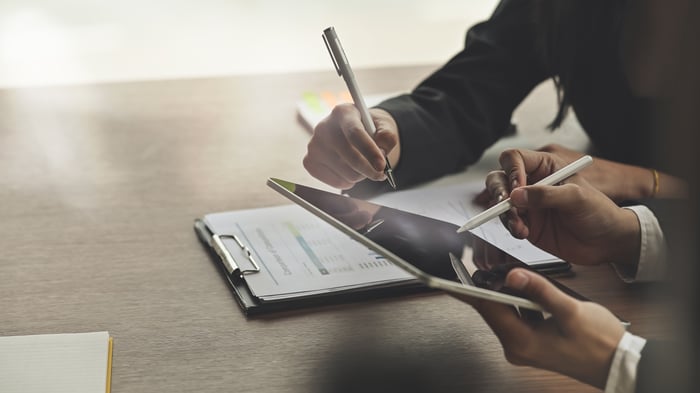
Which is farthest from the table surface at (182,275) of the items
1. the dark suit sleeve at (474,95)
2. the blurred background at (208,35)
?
the blurred background at (208,35)

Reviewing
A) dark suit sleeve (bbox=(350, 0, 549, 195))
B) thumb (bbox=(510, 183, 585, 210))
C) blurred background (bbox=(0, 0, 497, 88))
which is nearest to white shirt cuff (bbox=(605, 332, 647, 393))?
thumb (bbox=(510, 183, 585, 210))

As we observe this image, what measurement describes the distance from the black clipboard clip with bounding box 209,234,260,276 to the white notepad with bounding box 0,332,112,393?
0.55 ft

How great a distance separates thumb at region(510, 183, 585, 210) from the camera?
90cm

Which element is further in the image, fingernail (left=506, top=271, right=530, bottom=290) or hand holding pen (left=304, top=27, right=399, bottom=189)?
hand holding pen (left=304, top=27, right=399, bottom=189)

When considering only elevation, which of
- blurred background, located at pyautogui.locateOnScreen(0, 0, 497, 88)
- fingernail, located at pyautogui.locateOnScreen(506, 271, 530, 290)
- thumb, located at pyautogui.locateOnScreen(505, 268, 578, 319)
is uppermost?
blurred background, located at pyautogui.locateOnScreen(0, 0, 497, 88)

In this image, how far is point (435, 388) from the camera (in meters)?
0.76

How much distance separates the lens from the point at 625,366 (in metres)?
0.69

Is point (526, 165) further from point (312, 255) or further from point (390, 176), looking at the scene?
point (312, 255)

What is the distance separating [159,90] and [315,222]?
661mm

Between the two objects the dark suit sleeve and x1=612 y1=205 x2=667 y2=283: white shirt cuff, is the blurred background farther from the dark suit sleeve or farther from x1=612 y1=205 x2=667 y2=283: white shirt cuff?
x1=612 y1=205 x2=667 y2=283: white shirt cuff

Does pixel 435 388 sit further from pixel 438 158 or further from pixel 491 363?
pixel 438 158

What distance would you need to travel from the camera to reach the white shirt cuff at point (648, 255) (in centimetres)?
95

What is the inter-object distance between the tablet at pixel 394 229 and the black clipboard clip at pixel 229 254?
0.12 m

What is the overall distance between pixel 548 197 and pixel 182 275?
41 cm
